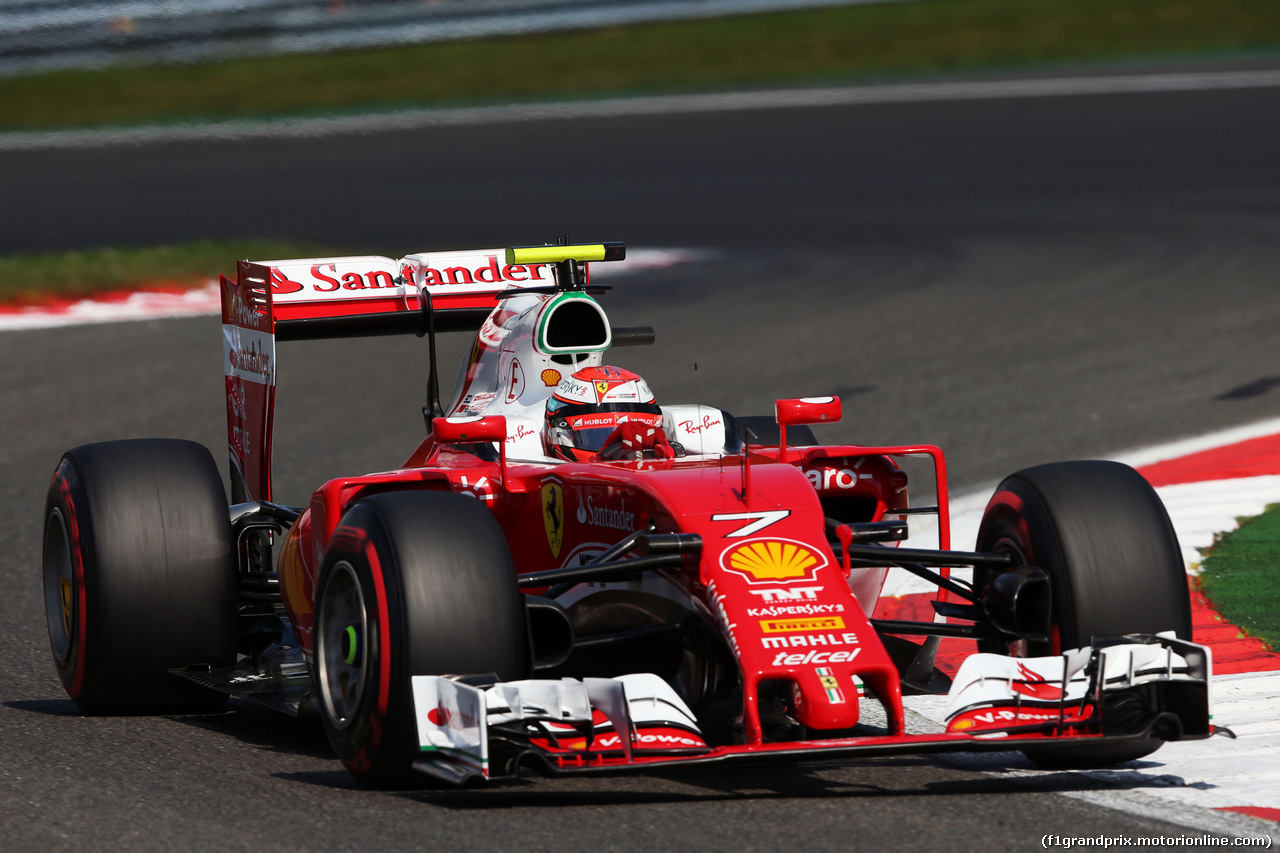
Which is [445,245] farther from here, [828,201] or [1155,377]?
[1155,377]

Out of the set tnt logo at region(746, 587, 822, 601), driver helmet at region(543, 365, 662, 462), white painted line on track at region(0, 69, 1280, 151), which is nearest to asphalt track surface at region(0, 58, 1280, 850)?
tnt logo at region(746, 587, 822, 601)

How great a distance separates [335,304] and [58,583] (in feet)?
6.03

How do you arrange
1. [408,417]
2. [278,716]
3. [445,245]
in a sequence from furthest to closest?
[445,245], [408,417], [278,716]

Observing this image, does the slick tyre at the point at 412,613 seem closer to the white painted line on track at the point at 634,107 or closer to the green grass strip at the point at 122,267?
the green grass strip at the point at 122,267

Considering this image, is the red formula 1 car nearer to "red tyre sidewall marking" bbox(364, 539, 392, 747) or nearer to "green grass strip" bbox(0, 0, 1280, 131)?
"red tyre sidewall marking" bbox(364, 539, 392, 747)

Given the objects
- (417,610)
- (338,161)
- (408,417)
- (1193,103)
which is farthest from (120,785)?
(1193,103)

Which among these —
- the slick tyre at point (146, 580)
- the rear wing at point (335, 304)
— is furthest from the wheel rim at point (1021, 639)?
the rear wing at point (335, 304)

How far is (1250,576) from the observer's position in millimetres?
7844

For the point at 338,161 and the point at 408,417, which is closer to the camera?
the point at 408,417

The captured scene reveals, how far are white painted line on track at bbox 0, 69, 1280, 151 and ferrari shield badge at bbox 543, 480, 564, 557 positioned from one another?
2449 centimetres

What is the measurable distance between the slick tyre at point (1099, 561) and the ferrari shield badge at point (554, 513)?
146cm

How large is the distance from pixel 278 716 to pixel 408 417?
20.4ft

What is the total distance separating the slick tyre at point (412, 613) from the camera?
4977mm

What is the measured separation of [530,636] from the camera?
205 inches
